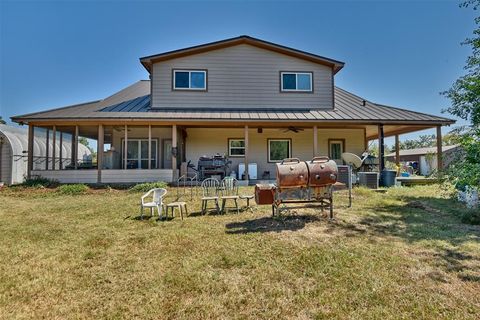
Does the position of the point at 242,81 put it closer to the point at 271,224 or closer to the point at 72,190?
the point at 72,190

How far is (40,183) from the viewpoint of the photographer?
11109mm

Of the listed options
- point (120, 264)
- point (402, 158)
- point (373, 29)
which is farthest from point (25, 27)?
point (402, 158)

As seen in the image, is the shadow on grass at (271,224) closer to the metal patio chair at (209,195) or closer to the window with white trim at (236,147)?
the metal patio chair at (209,195)

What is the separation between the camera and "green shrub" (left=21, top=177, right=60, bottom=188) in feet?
35.7

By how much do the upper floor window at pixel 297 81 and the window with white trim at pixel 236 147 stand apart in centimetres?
382

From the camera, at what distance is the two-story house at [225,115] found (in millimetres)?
11836

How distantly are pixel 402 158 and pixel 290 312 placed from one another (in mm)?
41350

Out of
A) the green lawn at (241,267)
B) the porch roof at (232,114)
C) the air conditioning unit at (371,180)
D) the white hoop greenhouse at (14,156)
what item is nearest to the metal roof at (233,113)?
the porch roof at (232,114)

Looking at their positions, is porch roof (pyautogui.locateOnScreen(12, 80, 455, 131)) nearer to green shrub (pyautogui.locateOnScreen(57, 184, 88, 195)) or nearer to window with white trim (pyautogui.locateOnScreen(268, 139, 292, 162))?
window with white trim (pyautogui.locateOnScreen(268, 139, 292, 162))

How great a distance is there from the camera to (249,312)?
2.69 m

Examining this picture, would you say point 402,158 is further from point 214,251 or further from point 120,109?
point 214,251

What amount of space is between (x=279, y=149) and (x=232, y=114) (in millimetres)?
4145

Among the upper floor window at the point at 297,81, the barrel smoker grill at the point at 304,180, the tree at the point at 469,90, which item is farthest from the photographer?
the upper floor window at the point at 297,81

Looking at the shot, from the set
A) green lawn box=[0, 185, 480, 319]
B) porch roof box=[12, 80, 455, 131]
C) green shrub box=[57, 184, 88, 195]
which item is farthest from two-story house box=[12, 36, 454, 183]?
green lawn box=[0, 185, 480, 319]
